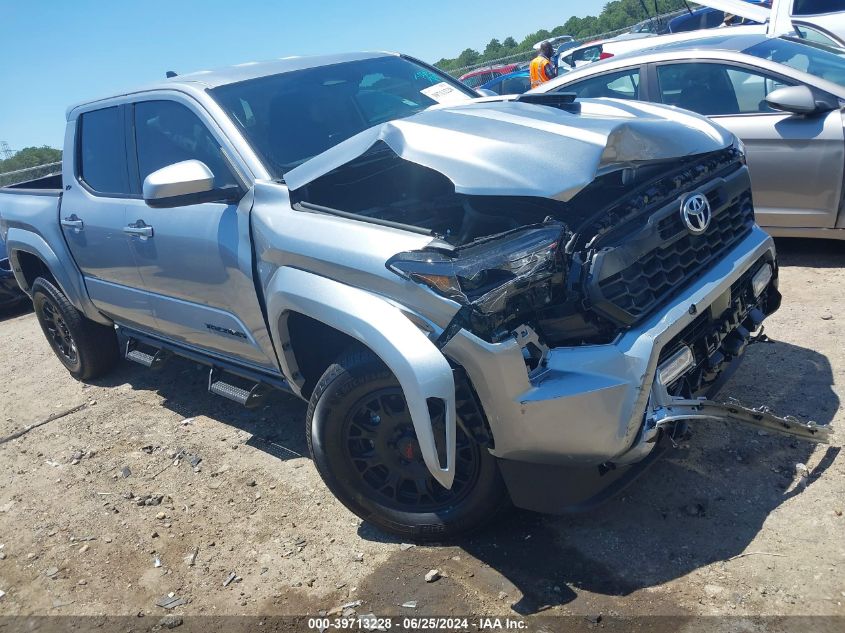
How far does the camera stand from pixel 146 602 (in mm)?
3107

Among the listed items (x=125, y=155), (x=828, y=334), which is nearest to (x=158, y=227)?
(x=125, y=155)

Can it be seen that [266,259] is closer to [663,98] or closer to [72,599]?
[72,599]

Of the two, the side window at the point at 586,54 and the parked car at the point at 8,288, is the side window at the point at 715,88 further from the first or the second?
the side window at the point at 586,54

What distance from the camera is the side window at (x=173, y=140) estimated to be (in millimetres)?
3650

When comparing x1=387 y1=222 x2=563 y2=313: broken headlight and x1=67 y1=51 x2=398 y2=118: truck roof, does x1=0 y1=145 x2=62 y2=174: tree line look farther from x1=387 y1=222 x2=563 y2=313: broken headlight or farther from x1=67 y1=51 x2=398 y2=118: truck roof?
x1=387 y1=222 x2=563 y2=313: broken headlight

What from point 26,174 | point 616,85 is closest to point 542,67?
point 616,85

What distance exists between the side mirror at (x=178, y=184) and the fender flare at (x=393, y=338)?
0.56 metres

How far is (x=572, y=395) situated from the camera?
8.17 ft

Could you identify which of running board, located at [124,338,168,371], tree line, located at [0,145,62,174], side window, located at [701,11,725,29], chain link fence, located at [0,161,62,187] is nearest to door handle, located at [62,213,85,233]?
running board, located at [124,338,168,371]

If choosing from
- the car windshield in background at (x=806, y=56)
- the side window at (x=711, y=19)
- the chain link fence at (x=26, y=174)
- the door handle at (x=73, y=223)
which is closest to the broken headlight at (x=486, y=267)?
the door handle at (x=73, y=223)

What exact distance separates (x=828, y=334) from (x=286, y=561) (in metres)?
3.25

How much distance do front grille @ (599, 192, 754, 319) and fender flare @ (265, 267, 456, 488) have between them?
0.66m

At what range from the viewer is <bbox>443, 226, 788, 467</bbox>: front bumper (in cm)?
248

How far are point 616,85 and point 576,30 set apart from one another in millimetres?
47416
